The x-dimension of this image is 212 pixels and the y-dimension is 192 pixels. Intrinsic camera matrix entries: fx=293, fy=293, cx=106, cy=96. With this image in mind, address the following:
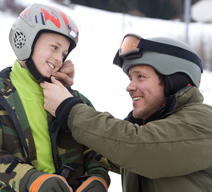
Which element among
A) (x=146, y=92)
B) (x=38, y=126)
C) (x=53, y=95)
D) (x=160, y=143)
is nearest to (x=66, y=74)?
(x=53, y=95)

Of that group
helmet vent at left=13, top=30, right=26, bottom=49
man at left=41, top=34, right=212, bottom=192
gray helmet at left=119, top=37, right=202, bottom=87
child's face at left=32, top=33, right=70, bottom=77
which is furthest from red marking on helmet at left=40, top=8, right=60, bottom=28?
gray helmet at left=119, top=37, right=202, bottom=87

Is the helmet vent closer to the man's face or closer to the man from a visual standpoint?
the man

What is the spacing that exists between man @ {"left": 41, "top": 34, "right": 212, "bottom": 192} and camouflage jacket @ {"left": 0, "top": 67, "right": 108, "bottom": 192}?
0.75 feet

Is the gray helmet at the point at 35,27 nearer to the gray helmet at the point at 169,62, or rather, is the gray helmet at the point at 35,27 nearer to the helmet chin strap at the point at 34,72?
the helmet chin strap at the point at 34,72

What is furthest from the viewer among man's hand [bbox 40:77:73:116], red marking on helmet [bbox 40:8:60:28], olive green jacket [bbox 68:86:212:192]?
red marking on helmet [bbox 40:8:60:28]

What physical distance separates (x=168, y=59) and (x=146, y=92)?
1.12 feet

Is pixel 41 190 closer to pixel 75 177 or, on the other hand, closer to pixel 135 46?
pixel 75 177

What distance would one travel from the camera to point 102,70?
14656 millimetres

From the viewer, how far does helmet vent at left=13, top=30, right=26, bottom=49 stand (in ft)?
8.29

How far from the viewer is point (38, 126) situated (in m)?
2.27

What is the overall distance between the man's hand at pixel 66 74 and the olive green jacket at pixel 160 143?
A: 45 centimetres

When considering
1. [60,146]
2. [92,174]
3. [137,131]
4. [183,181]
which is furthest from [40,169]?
[183,181]

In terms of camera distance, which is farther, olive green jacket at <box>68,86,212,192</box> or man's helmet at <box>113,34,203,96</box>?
man's helmet at <box>113,34,203,96</box>

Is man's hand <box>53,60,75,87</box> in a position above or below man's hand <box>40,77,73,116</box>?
above
